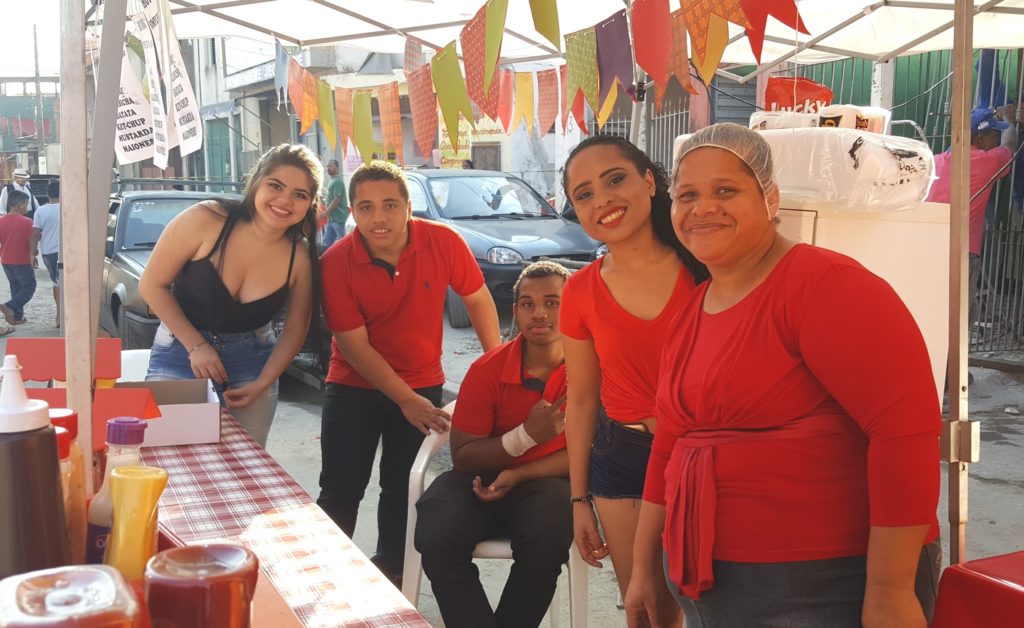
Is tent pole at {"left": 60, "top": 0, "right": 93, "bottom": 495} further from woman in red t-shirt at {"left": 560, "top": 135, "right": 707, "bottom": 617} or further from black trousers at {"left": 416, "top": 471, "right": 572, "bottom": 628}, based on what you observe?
black trousers at {"left": 416, "top": 471, "right": 572, "bottom": 628}

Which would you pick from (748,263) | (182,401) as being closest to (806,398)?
(748,263)

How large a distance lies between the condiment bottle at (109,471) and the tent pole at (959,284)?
160 centimetres

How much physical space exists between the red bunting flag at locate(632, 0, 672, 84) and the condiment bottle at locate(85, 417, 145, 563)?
211 cm

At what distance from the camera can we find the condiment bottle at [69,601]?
61cm

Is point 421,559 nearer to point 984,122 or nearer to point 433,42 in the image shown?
point 433,42

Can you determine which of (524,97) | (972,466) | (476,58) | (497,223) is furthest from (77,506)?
(497,223)

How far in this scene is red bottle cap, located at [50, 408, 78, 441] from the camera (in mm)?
1229

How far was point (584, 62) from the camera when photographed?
13.0ft

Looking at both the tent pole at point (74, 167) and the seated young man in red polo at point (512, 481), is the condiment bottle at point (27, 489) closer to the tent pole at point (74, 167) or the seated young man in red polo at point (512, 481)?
the tent pole at point (74, 167)

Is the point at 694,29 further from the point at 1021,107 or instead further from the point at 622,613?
the point at 1021,107

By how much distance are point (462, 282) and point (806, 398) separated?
2.15 m

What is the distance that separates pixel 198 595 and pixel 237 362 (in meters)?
2.50

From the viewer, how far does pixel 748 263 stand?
1.59 meters

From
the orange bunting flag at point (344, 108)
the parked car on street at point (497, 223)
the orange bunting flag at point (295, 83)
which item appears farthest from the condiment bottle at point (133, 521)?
the parked car on street at point (497, 223)
